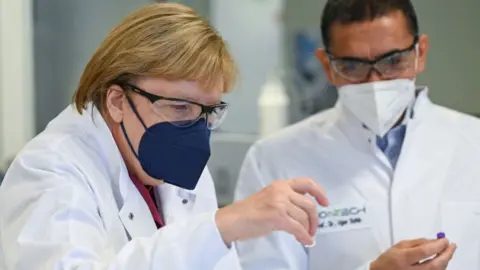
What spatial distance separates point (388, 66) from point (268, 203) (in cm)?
70

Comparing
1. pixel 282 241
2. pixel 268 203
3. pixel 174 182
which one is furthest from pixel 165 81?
pixel 282 241

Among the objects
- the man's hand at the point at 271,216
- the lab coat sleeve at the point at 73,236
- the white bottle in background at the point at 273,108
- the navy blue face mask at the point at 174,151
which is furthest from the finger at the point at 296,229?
the white bottle in background at the point at 273,108

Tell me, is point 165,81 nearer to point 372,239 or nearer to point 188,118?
point 188,118

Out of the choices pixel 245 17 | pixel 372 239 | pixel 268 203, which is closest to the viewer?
pixel 268 203

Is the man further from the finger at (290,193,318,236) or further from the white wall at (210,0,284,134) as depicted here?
the white wall at (210,0,284,134)

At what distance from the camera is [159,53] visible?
1.19 metres

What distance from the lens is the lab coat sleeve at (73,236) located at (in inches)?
40.3

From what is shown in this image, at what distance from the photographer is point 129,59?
47.5 inches

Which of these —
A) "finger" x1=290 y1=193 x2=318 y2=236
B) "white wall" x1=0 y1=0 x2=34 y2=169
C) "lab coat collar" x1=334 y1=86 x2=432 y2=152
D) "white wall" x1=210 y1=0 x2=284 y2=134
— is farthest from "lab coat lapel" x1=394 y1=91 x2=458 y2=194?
"white wall" x1=0 y1=0 x2=34 y2=169

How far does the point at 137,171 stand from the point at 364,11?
0.67m

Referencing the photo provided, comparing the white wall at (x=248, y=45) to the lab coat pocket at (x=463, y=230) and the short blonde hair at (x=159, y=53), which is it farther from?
the short blonde hair at (x=159, y=53)

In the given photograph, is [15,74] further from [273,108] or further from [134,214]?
[134,214]

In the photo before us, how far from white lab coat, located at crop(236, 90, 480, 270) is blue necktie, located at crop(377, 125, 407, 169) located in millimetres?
24

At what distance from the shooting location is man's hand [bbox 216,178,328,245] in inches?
39.7
